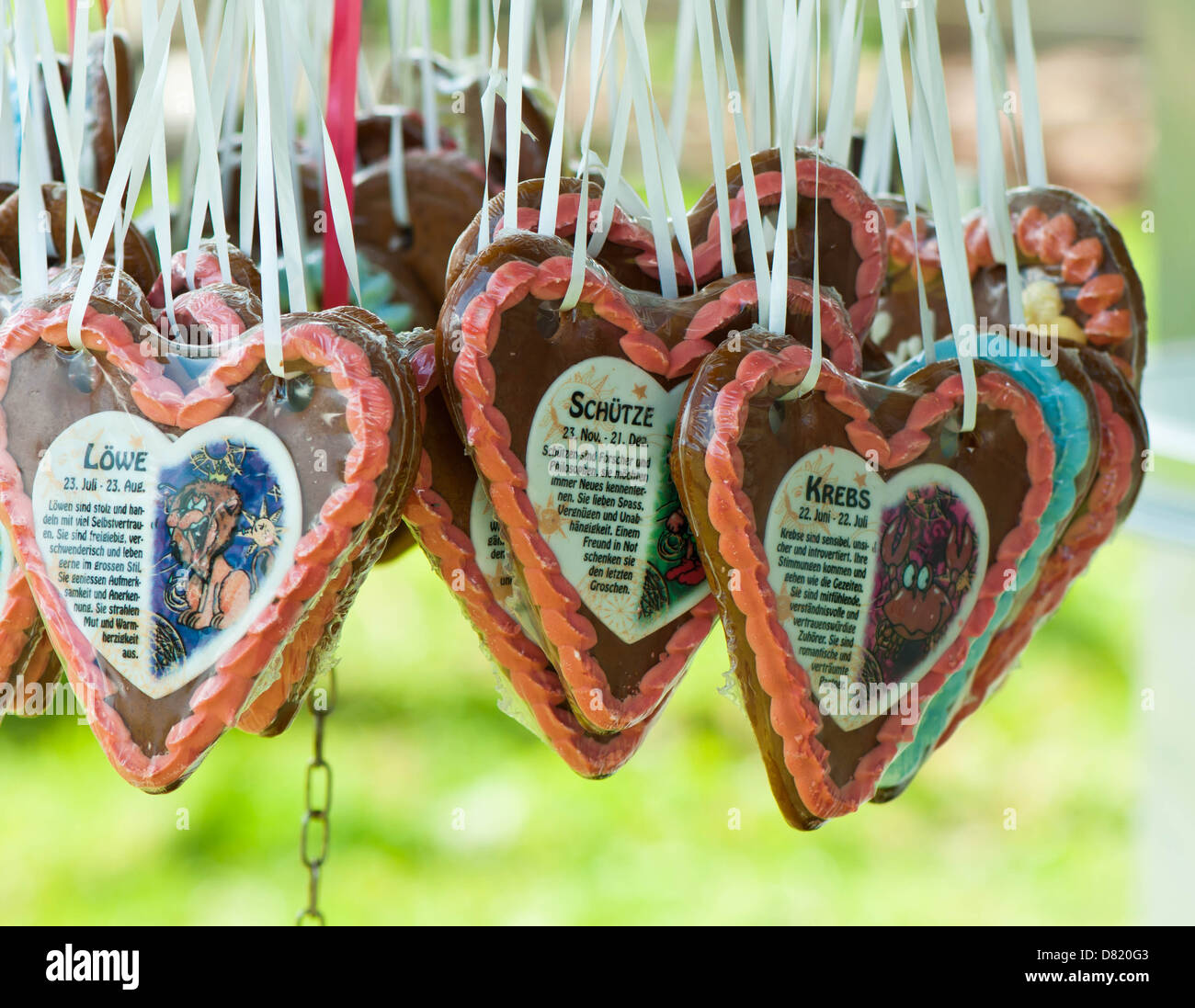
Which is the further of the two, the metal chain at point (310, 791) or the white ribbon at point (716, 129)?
the metal chain at point (310, 791)

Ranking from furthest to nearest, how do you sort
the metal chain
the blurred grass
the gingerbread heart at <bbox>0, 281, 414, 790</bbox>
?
the blurred grass → the metal chain → the gingerbread heart at <bbox>0, 281, 414, 790</bbox>

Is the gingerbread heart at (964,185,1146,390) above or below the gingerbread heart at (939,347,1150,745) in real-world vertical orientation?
above

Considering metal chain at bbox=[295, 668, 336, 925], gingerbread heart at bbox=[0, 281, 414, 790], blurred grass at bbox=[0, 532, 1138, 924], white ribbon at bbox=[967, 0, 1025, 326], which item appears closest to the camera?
gingerbread heart at bbox=[0, 281, 414, 790]

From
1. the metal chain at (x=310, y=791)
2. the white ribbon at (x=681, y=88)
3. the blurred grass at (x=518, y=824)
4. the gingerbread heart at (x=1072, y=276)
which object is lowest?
the blurred grass at (x=518, y=824)

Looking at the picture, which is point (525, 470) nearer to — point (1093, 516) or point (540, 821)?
point (1093, 516)

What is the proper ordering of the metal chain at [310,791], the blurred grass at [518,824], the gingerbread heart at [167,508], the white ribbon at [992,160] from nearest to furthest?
1. the gingerbread heart at [167,508]
2. the white ribbon at [992,160]
3. the metal chain at [310,791]
4. the blurred grass at [518,824]

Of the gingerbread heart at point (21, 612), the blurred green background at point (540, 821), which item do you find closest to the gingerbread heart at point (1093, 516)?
the gingerbread heart at point (21, 612)

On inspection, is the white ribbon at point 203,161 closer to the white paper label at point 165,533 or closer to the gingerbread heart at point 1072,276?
the white paper label at point 165,533

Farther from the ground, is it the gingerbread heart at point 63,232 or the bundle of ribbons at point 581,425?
the gingerbread heart at point 63,232

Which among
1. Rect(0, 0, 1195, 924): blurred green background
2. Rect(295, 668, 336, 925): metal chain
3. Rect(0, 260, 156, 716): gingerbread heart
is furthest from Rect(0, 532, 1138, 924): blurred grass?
Rect(0, 260, 156, 716): gingerbread heart

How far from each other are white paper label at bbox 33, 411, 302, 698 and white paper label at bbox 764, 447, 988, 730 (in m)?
0.16

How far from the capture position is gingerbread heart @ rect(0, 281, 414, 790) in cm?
38

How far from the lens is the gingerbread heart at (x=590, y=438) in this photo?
383 mm

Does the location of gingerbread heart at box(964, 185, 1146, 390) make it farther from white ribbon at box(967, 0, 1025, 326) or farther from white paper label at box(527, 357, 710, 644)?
white paper label at box(527, 357, 710, 644)
